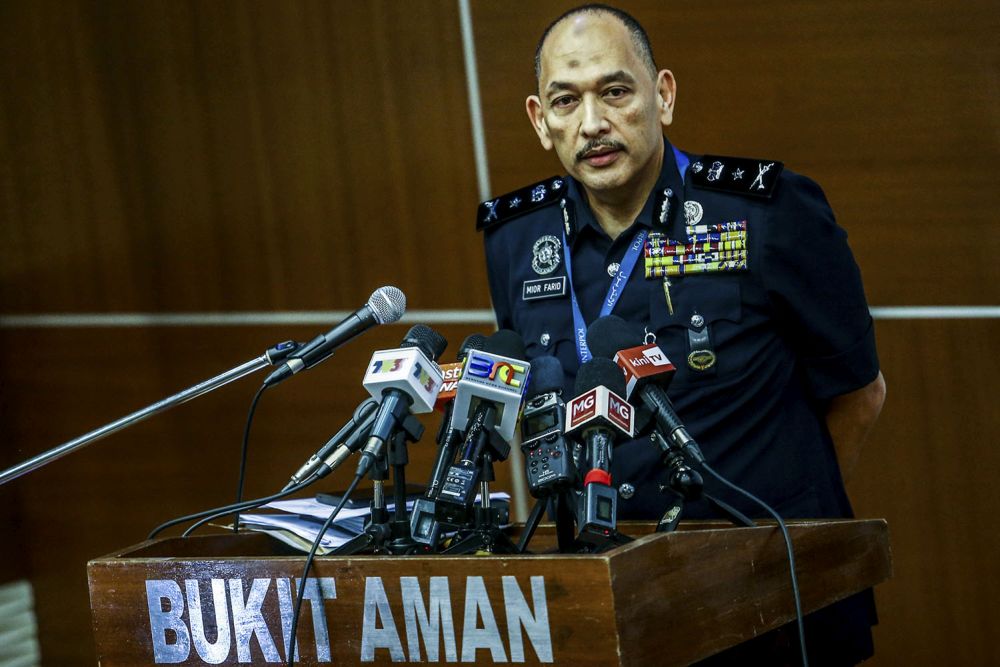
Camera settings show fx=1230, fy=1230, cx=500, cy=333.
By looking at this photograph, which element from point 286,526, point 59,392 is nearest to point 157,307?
point 59,392

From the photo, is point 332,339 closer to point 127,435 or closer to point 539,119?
point 539,119

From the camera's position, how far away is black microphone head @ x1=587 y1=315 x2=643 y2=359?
1.49 metres

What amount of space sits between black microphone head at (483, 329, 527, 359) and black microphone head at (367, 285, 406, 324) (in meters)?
0.12

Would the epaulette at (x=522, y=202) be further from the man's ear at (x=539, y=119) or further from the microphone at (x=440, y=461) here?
the microphone at (x=440, y=461)

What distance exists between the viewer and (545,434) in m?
1.38

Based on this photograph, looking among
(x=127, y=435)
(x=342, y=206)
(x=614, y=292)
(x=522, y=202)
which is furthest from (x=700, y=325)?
(x=127, y=435)

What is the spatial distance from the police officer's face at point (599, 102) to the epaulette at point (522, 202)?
0.24 metres

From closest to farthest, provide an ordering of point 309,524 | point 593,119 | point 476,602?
point 476,602, point 309,524, point 593,119

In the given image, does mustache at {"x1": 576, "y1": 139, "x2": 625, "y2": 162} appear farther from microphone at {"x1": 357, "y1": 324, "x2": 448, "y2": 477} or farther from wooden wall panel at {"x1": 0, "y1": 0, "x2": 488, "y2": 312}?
wooden wall panel at {"x1": 0, "y1": 0, "x2": 488, "y2": 312}

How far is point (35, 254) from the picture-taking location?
3.52 meters

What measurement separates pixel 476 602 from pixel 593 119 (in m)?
0.98

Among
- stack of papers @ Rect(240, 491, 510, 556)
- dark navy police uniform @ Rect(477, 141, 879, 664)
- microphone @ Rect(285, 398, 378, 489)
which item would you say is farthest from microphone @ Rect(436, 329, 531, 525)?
dark navy police uniform @ Rect(477, 141, 879, 664)

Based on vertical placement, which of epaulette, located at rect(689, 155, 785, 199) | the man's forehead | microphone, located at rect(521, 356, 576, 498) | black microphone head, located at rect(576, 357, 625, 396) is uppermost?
the man's forehead

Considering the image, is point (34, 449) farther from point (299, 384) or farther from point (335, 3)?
point (335, 3)
